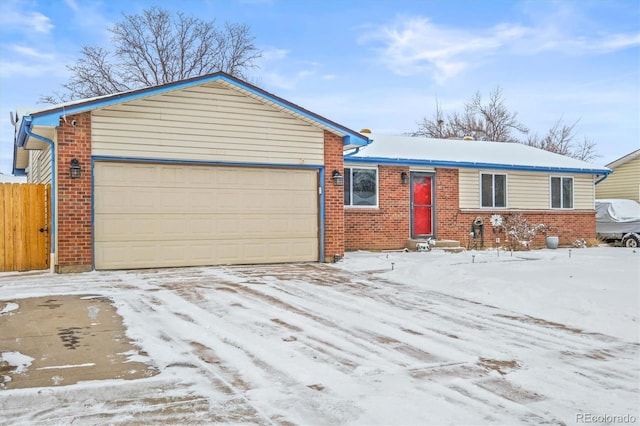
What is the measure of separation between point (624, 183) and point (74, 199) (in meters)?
22.8

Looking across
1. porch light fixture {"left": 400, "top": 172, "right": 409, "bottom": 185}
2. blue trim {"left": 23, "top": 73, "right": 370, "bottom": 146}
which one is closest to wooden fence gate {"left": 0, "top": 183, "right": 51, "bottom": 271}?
blue trim {"left": 23, "top": 73, "right": 370, "bottom": 146}

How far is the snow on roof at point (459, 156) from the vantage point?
1550 cm

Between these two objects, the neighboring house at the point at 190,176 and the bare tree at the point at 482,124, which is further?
the bare tree at the point at 482,124

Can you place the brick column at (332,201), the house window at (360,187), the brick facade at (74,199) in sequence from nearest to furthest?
the brick facade at (74,199)
the brick column at (332,201)
the house window at (360,187)

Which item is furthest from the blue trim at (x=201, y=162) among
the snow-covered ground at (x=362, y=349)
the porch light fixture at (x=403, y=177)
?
the porch light fixture at (x=403, y=177)

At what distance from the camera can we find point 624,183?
76.1 feet

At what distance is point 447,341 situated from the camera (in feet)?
18.1

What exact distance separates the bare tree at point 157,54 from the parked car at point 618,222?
2190cm

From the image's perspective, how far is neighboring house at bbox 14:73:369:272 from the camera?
984 centimetres

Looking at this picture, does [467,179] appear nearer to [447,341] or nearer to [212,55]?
[447,341]

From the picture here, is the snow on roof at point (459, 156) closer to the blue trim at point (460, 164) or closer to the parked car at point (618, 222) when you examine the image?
the blue trim at point (460, 164)

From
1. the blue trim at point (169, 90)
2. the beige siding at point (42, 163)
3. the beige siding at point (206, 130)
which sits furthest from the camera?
the beige siding at point (42, 163)

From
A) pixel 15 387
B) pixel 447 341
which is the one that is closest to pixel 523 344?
pixel 447 341

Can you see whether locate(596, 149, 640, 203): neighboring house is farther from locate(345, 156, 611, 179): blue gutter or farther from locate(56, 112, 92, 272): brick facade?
locate(56, 112, 92, 272): brick facade
